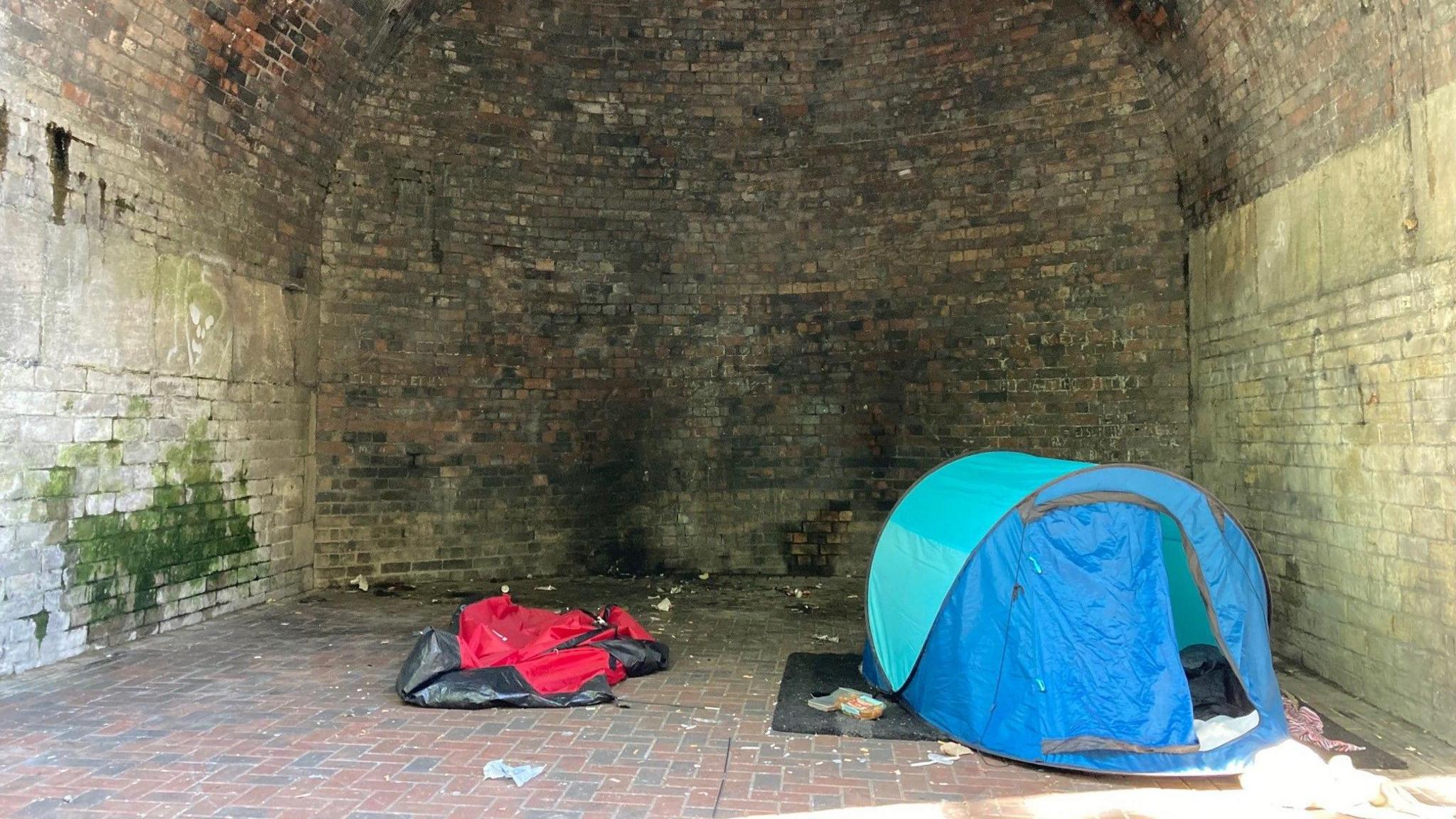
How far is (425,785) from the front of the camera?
3576 millimetres

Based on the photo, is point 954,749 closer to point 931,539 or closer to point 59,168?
point 931,539

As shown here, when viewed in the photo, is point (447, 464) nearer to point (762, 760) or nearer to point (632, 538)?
point (632, 538)

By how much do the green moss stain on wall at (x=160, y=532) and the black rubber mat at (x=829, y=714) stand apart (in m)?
4.61

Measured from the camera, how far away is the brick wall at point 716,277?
7918 millimetres

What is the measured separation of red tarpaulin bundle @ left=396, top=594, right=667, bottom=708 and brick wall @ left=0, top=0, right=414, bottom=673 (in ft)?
8.36

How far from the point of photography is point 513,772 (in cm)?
369

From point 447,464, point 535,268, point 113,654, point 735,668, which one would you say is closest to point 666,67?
point 535,268

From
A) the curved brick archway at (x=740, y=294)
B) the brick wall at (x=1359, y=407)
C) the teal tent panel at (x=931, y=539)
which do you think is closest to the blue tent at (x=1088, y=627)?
the teal tent panel at (x=931, y=539)

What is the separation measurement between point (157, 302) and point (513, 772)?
4.66 meters

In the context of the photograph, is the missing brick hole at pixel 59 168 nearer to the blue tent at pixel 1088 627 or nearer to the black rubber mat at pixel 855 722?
the black rubber mat at pixel 855 722

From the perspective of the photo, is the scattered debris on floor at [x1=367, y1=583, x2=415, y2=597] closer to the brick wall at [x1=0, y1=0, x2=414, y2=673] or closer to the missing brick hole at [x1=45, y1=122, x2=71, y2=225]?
the brick wall at [x1=0, y1=0, x2=414, y2=673]

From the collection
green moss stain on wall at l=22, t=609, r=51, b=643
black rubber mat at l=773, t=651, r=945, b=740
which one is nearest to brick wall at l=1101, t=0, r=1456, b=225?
black rubber mat at l=773, t=651, r=945, b=740

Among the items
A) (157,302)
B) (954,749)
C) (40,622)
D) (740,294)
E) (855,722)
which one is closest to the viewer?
(954,749)

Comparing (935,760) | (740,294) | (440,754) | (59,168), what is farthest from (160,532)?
(935,760)
